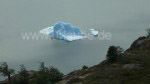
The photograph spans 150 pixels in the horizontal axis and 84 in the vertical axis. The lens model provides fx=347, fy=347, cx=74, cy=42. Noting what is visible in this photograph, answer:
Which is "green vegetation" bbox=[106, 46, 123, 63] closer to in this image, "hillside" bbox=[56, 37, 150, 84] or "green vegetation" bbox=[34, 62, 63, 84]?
"hillside" bbox=[56, 37, 150, 84]

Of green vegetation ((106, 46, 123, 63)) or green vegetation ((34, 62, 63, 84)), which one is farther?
green vegetation ((106, 46, 123, 63))

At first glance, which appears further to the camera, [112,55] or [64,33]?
[64,33]

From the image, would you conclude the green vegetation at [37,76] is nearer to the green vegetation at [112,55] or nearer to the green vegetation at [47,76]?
the green vegetation at [47,76]

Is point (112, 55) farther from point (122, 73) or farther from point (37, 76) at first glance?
point (37, 76)

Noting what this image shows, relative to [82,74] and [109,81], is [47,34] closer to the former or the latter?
[82,74]

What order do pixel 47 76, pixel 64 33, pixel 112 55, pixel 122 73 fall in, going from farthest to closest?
pixel 64 33 → pixel 112 55 → pixel 47 76 → pixel 122 73

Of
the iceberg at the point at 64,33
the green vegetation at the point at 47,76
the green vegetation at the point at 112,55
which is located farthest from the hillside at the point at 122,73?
the iceberg at the point at 64,33

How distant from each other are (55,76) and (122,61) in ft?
109

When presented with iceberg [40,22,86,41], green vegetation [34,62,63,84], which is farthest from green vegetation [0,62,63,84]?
iceberg [40,22,86,41]

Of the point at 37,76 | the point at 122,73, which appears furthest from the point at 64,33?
the point at 122,73

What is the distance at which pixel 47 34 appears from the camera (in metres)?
194

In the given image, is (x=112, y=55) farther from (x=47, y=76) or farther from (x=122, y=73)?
(x=47, y=76)

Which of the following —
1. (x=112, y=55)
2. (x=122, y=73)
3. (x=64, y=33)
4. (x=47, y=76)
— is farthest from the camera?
(x=64, y=33)

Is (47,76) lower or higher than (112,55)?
lower
